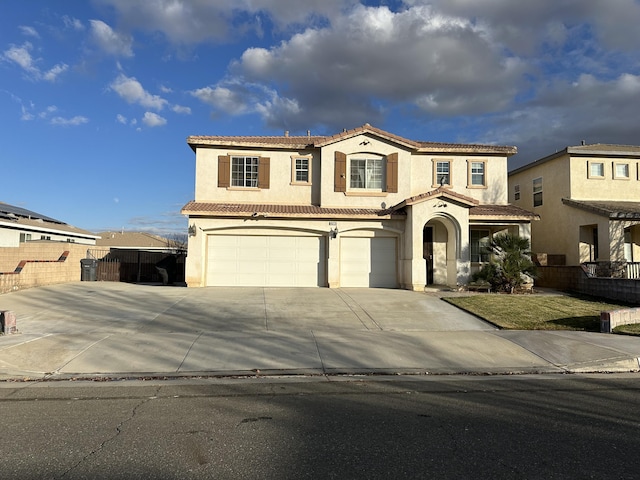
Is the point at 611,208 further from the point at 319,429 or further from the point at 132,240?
the point at 132,240

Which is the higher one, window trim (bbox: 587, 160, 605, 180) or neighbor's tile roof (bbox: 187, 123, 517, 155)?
neighbor's tile roof (bbox: 187, 123, 517, 155)

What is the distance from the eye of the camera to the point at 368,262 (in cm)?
1936

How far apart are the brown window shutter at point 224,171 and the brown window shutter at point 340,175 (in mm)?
4801

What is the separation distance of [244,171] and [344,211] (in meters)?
5.00

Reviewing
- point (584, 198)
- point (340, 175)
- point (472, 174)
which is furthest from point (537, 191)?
point (340, 175)

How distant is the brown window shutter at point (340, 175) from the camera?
781 inches

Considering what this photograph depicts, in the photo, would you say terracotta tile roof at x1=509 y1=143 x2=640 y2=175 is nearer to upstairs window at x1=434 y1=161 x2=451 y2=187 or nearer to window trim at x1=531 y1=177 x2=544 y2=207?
window trim at x1=531 y1=177 x2=544 y2=207

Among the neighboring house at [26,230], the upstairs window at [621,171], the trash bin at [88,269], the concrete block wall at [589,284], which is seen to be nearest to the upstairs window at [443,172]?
the concrete block wall at [589,284]

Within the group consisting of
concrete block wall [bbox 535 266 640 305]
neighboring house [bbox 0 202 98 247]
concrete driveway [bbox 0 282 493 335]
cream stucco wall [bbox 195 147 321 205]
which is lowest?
concrete driveway [bbox 0 282 493 335]

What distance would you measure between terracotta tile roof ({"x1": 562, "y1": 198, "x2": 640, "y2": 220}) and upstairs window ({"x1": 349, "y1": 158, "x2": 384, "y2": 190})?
9128 mm

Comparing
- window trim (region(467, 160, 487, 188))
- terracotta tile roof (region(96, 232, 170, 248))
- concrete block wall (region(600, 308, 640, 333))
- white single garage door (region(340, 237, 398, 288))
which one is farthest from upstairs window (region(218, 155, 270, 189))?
terracotta tile roof (region(96, 232, 170, 248))

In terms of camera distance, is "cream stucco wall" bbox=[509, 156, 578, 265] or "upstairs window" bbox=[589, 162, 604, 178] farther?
"upstairs window" bbox=[589, 162, 604, 178]

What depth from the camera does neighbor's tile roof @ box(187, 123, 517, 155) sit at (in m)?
19.8

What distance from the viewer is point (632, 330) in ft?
35.4
